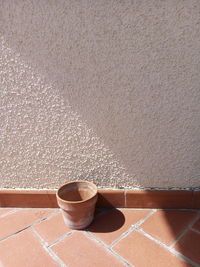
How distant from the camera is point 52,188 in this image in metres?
1.72

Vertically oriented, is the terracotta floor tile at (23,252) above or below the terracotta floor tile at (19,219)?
above

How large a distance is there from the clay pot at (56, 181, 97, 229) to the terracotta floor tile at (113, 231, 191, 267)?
267mm

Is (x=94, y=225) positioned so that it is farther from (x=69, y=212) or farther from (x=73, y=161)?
(x=73, y=161)

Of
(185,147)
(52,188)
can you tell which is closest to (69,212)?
(52,188)

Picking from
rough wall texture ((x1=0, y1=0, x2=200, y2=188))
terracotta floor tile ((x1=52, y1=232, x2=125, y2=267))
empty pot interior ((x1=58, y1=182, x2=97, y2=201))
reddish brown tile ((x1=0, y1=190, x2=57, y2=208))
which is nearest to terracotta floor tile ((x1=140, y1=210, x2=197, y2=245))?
rough wall texture ((x1=0, y1=0, x2=200, y2=188))

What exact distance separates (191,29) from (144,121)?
59 centimetres

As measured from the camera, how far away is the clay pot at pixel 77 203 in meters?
1.41

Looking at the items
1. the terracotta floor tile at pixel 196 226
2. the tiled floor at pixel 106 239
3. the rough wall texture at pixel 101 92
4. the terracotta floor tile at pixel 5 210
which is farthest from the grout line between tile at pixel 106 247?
the terracotta floor tile at pixel 5 210

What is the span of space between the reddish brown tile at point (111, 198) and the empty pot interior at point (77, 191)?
0.34 feet

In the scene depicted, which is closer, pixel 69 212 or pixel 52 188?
pixel 69 212

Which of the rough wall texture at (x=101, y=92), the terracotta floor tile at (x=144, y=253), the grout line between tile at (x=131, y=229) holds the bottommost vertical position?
the grout line between tile at (x=131, y=229)

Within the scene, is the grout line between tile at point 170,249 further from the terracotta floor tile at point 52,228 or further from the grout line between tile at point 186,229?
the terracotta floor tile at point 52,228

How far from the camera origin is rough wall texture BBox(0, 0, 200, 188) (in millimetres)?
1308

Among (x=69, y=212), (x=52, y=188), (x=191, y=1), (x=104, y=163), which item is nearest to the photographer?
(x=191, y=1)
